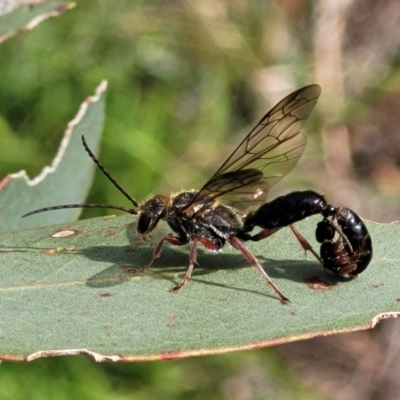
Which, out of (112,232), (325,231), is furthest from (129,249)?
(325,231)

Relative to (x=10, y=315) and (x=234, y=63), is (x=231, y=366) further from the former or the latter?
(x=10, y=315)

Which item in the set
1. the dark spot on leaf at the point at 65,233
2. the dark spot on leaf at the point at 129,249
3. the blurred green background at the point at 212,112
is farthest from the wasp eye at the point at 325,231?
the blurred green background at the point at 212,112

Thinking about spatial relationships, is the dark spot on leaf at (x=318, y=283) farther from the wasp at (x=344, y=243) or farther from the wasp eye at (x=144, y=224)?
the wasp eye at (x=144, y=224)

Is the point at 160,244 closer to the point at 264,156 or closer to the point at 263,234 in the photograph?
the point at 263,234

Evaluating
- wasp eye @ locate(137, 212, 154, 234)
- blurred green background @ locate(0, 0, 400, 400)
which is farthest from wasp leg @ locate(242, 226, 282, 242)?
blurred green background @ locate(0, 0, 400, 400)

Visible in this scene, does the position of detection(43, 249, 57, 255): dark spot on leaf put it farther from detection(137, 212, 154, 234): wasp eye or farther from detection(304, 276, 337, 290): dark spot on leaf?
detection(304, 276, 337, 290): dark spot on leaf
